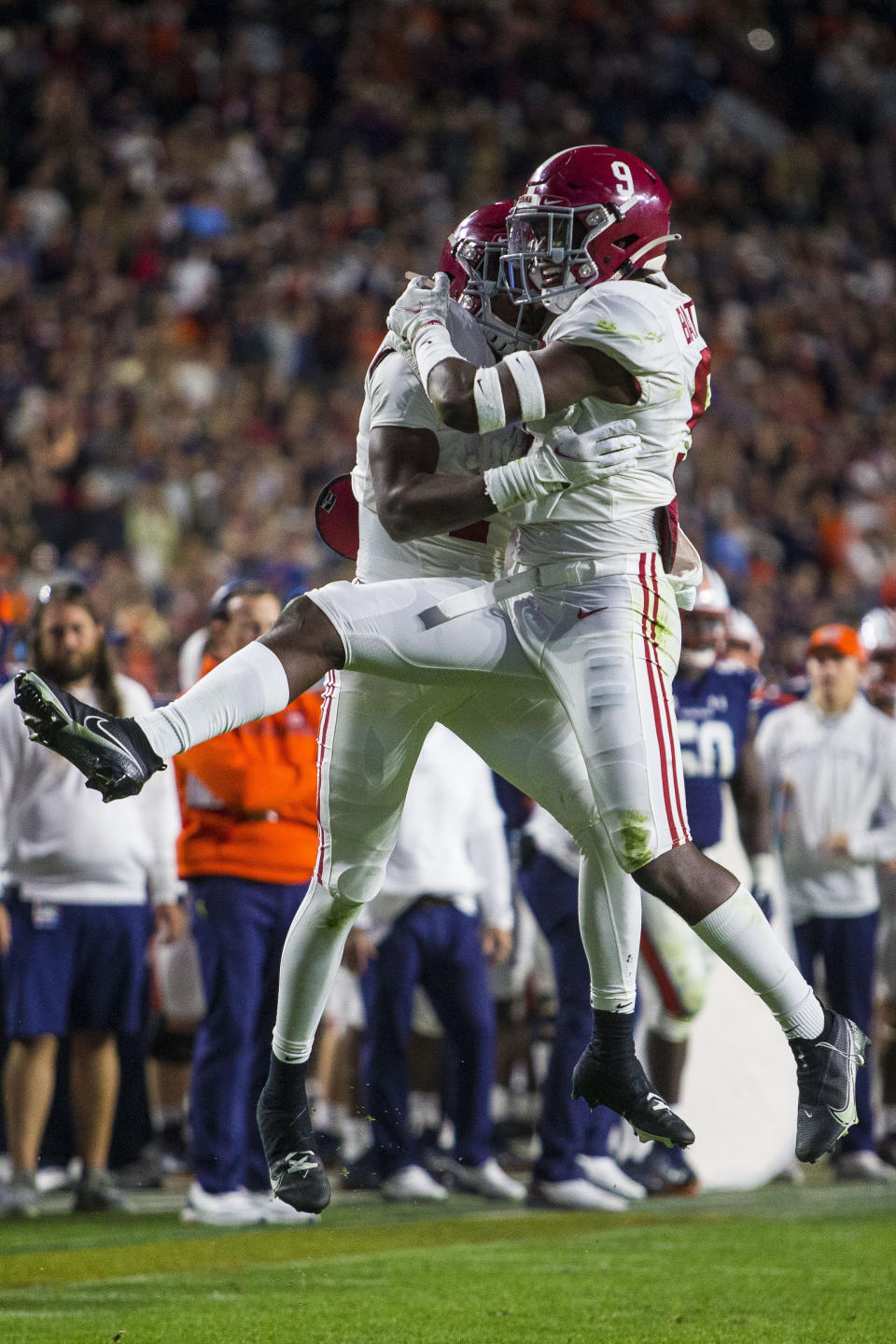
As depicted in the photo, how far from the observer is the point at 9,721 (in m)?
6.47

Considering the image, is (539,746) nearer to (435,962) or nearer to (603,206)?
(603,206)

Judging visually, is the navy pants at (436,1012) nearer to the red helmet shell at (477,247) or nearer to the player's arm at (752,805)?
the player's arm at (752,805)

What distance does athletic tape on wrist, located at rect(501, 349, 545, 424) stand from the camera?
3725 millimetres

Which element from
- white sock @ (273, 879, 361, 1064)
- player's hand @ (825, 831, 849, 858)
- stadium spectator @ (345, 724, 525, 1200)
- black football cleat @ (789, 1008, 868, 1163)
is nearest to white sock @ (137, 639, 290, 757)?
white sock @ (273, 879, 361, 1064)

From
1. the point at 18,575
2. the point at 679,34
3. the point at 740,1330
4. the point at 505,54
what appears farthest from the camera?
the point at 679,34

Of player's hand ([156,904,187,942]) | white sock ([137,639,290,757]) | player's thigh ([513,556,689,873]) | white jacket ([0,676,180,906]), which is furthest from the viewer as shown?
player's hand ([156,904,187,942])

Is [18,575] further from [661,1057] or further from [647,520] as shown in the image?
[647,520]

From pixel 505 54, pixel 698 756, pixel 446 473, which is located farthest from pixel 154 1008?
pixel 505 54

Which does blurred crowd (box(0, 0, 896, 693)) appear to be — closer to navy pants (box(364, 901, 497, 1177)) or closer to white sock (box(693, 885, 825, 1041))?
navy pants (box(364, 901, 497, 1177))

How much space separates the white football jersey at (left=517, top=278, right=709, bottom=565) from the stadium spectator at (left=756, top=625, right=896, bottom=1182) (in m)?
3.91

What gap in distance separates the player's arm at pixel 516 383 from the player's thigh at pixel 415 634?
0.39 meters

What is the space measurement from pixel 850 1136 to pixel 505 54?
11.0 m

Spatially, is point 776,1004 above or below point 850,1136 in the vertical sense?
above

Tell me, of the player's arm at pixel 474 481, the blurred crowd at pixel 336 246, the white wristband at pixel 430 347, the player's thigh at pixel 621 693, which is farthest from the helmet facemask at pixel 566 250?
the blurred crowd at pixel 336 246
